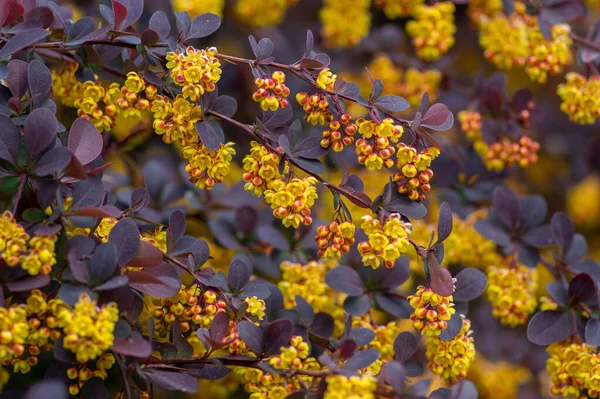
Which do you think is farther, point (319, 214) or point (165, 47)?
point (319, 214)

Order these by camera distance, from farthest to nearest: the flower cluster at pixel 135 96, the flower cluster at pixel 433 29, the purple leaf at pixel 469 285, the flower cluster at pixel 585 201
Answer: the flower cluster at pixel 585 201
the flower cluster at pixel 433 29
the purple leaf at pixel 469 285
the flower cluster at pixel 135 96

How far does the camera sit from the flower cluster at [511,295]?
133 centimetres

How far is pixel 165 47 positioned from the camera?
1.11 m

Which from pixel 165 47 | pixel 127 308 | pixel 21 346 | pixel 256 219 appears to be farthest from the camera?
pixel 256 219

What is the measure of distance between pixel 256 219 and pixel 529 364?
0.87 meters

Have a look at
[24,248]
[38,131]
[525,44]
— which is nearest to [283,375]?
[24,248]

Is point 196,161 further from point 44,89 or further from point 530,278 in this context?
point 530,278

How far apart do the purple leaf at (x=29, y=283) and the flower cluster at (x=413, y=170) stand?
559mm

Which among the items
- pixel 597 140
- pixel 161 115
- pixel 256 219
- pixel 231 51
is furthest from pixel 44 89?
pixel 597 140

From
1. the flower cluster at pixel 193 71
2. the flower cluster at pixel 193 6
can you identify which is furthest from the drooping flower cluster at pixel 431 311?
the flower cluster at pixel 193 6

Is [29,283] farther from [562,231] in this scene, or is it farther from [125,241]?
[562,231]

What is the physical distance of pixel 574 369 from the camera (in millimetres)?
1186

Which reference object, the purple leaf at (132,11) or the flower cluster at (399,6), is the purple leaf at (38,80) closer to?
the purple leaf at (132,11)

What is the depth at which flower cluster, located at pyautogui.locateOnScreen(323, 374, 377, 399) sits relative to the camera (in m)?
0.86
